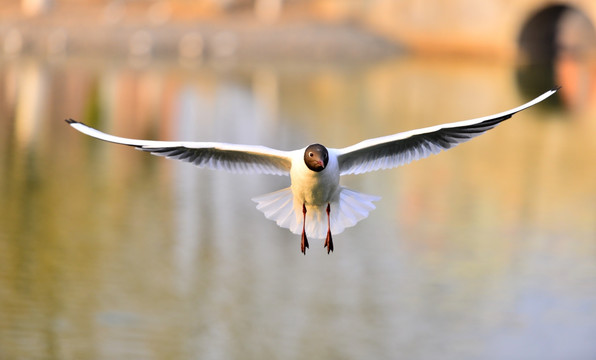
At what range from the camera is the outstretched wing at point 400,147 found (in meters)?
9.89

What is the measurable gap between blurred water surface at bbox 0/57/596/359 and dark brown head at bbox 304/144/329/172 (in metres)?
6.28

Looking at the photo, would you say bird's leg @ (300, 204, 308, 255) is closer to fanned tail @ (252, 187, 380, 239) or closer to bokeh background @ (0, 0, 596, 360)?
fanned tail @ (252, 187, 380, 239)

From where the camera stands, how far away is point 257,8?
1966 inches

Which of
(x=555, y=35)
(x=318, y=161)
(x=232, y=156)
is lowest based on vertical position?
(x=318, y=161)

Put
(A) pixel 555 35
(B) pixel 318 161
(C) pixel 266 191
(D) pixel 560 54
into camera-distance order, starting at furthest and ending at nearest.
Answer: (D) pixel 560 54 → (A) pixel 555 35 → (C) pixel 266 191 → (B) pixel 318 161

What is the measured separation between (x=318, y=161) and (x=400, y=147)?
1683 millimetres

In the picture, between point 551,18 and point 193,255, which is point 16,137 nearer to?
point 193,255

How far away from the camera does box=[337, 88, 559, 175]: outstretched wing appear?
989 centimetres

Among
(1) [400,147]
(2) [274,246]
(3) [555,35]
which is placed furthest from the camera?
(3) [555,35]

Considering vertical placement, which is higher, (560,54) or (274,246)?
(560,54)

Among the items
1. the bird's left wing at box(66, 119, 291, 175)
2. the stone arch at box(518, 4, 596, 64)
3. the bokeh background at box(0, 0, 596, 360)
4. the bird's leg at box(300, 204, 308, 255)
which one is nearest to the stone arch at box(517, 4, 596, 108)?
the stone arch at box(518, 4, 596, 64)

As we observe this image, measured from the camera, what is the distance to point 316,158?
359 inches

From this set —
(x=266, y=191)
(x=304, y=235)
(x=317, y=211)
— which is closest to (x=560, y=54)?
(x=266, y=191)

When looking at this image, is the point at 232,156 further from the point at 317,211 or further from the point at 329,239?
the point at 329,239
